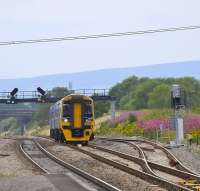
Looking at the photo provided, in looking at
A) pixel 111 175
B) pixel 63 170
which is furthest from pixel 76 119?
pixel 111 175

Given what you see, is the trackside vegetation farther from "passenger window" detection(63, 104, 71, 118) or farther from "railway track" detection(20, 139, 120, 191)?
"railway track" detection(20, 139, 120, 191)

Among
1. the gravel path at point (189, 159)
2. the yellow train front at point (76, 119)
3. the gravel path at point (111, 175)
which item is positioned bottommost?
the gravel path at point (111, 175)

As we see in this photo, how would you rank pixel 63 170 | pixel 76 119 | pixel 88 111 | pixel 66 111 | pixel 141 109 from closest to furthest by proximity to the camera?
pixel 63 170 < pixel 76 119 < pixel 66 111 < pixel 88 111 < pixel 141 109

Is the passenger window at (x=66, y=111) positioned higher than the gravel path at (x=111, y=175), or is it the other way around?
the passenger window at (x=66, y=111)

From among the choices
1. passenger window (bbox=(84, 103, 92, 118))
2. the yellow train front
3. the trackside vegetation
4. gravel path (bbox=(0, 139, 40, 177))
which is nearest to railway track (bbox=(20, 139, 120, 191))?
gravel path (bbox=(0, 139, 40, 177))

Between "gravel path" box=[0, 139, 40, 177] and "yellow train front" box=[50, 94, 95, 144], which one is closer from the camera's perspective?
"gravel path" box=[0, 139, 40, 177]

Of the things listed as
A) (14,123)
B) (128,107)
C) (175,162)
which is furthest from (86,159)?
(14,123)

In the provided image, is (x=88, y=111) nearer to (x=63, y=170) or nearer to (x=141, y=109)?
(x=63, y=170)

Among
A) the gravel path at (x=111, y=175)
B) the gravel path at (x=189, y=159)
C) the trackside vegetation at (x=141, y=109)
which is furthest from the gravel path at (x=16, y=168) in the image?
the trackside vegetation at (x=141, y=109)

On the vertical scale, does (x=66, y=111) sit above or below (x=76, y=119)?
above

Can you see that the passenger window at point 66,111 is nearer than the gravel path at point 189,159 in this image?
No

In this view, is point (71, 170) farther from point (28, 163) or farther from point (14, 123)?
point (14, 123)

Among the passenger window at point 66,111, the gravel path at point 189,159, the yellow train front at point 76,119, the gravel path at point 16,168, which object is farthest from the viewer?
the passenger window at point 66,111

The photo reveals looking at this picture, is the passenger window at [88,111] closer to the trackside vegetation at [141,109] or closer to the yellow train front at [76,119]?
the yellow train front at [76,119]
